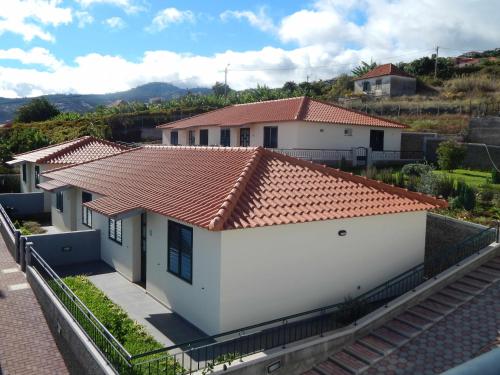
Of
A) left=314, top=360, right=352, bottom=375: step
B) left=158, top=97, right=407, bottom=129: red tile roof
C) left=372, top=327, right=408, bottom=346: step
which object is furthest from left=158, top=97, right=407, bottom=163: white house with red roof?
left=314, top=360, right=352, bottom=375: step

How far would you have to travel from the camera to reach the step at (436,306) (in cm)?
1283

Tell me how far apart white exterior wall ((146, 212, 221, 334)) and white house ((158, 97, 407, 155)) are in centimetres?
1629

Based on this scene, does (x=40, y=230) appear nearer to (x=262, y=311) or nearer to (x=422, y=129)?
(x=262, y=311)

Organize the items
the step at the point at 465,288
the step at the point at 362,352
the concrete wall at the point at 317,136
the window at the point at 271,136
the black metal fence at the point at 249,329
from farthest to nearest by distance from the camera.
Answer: the window at the point at 271,136, the concrete wall at the point at 317,136, the step at the point at 465,288, the step at the point at 362,352, the black metal fence at the point at 249,329

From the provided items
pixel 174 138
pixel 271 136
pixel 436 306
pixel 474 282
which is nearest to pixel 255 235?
pixel 436 306

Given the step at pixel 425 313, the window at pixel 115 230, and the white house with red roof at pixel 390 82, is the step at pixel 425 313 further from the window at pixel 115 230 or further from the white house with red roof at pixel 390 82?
the white house with red roof at pixel 390 82

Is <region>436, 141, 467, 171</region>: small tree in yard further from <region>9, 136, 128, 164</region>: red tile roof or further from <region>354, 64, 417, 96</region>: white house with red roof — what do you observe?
<region>354, 64, 417, 96</region>: white house with red roof

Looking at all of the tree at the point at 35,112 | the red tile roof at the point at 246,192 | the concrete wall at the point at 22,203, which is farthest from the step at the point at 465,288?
the tree at the point at 35,112

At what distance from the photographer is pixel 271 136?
31375mm

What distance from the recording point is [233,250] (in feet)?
37.2

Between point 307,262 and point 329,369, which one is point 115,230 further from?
point 329,369

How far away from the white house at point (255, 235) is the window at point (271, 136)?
13282mm

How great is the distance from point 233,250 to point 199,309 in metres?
2.03

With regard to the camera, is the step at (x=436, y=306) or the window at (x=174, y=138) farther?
the window at (x=174, y=138)
